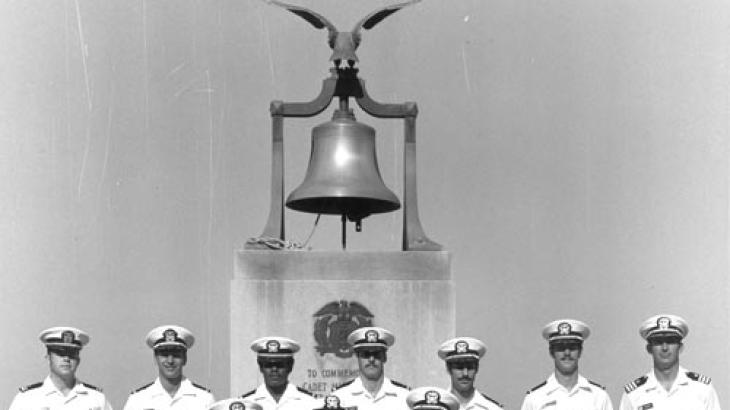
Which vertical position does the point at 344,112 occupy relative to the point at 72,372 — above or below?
above

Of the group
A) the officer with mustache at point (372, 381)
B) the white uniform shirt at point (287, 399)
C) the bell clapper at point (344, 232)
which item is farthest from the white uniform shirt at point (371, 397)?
the bell clapper at point (344, 232)

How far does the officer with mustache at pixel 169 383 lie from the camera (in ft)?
39.7

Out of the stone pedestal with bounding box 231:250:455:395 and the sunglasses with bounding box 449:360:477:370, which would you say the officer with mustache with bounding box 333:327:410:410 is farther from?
the stone pedestal with bounding box 231:250:455:395

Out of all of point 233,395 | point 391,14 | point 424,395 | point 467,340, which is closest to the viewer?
point 424,395

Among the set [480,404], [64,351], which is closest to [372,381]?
[480,404]

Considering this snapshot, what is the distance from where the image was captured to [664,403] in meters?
12.2

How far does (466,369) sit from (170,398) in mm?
2633

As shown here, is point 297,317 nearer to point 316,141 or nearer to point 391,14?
point 316,141

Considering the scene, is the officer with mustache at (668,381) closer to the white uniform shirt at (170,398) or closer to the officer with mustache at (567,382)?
the officer with mustache at (567,382)

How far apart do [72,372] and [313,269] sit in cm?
251

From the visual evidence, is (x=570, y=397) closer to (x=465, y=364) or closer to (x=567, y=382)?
(x=567, y=382)

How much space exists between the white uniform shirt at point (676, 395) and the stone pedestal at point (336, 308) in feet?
6.14

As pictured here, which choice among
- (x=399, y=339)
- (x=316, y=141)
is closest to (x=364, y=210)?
(x=316, y=141)

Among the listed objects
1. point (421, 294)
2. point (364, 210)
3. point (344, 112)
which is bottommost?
point (421, 294)
